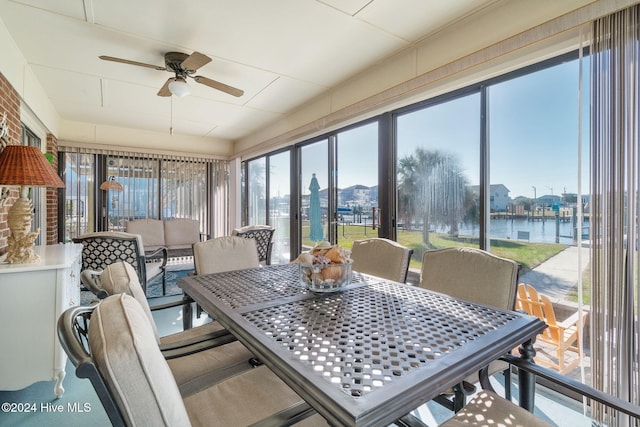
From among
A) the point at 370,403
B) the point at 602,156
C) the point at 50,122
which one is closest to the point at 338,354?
the point at 370,403

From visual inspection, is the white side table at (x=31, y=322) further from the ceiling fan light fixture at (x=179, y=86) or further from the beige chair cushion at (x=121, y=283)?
the ceiling fan light fixture at (x=179, y=86)

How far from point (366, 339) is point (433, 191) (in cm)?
199

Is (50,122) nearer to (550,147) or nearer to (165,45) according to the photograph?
(165,45)

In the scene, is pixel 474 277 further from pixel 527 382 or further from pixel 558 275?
pixel 558 275

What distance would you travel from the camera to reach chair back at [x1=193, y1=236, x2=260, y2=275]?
2.17 meters

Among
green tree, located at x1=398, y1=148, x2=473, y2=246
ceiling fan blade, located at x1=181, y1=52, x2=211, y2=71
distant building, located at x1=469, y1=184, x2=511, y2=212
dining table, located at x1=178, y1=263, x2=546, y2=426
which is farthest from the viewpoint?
green tree, located at x1=398, y1=148, x2=473, y2=246

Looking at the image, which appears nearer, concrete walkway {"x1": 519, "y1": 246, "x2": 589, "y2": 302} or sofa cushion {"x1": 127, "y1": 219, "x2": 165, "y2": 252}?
concrete walkway {"x1": 519, "y1": 246, "x2": 589, "y2": 302}

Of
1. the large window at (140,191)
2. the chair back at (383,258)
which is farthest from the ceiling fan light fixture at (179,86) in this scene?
the large window at (140,191)

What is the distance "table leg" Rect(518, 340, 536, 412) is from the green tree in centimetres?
143

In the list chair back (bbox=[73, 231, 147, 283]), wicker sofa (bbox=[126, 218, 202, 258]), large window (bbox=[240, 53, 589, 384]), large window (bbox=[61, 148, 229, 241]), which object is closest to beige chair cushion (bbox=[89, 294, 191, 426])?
large window (bbox=[240, 53, 589, 384])

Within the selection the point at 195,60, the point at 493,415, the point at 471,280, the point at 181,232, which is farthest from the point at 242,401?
the point at 181,232

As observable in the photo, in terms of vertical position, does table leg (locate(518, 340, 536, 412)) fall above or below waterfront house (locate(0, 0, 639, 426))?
below

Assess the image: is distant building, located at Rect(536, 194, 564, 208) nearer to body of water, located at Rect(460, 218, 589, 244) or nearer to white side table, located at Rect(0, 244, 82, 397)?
body of water, located at Rect(460, 218, 589, 244)

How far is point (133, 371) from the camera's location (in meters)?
0.61
